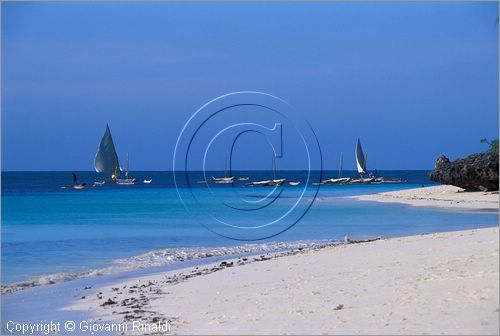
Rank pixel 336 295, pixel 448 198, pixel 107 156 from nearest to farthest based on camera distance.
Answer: pixel 336 295, pixel 448 198, pixel 107 156

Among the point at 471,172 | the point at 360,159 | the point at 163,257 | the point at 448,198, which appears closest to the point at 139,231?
the point at 163,257

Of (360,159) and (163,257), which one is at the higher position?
(360,159)

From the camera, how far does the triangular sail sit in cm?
7350

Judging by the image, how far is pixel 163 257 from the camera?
62.4ft

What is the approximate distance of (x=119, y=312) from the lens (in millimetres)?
10430

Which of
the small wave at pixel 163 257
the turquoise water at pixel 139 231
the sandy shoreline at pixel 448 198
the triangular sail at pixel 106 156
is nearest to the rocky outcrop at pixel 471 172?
the sandy shoreline at pixel 448 198

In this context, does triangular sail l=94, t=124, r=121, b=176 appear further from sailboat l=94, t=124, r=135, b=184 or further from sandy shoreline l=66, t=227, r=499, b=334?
sandy shoreline l=66, t=227, r=499, b=334

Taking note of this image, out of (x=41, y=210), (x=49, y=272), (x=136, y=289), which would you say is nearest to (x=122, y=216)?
(x=41, y=210)

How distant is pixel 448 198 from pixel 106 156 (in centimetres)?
4302

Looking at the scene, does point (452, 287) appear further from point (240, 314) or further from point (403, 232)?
point (403, 232)

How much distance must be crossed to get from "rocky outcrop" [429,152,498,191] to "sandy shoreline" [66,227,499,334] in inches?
964

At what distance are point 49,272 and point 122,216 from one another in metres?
22.9

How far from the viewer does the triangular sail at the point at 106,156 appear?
241 ft

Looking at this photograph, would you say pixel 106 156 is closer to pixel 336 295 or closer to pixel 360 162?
pixel 360 162
